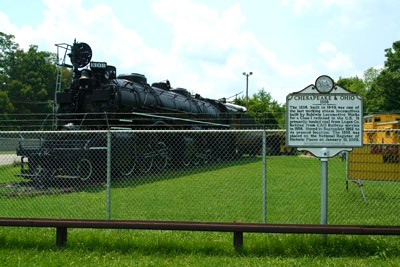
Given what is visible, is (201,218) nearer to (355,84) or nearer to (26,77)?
(26,77)

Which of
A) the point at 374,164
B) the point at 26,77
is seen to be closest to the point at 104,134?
the point at 374,164

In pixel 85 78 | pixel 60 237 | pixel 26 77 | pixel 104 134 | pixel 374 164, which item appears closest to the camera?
pixel 60 237

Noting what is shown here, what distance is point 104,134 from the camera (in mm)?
12641

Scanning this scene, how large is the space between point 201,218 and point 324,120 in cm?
279

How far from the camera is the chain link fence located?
7.70 metres

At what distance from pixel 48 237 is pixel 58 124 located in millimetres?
8951

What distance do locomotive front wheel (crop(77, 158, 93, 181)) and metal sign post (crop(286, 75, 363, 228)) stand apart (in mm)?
7174

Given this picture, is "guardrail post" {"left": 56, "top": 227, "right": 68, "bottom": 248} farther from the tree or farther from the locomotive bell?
the tree

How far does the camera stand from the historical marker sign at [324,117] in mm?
5930

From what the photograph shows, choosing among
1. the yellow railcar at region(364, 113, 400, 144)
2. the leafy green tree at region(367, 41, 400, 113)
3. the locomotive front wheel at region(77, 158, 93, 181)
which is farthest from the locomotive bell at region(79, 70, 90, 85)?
the leafy green tree at region(367, 41, 400, 113)

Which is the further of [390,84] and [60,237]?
[390,84]

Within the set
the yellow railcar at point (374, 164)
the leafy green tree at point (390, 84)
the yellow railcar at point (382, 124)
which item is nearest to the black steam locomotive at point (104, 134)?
the yellow railcar at point (374, 164)

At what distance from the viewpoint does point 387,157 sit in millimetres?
9750

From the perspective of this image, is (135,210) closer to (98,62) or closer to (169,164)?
(98,62)
